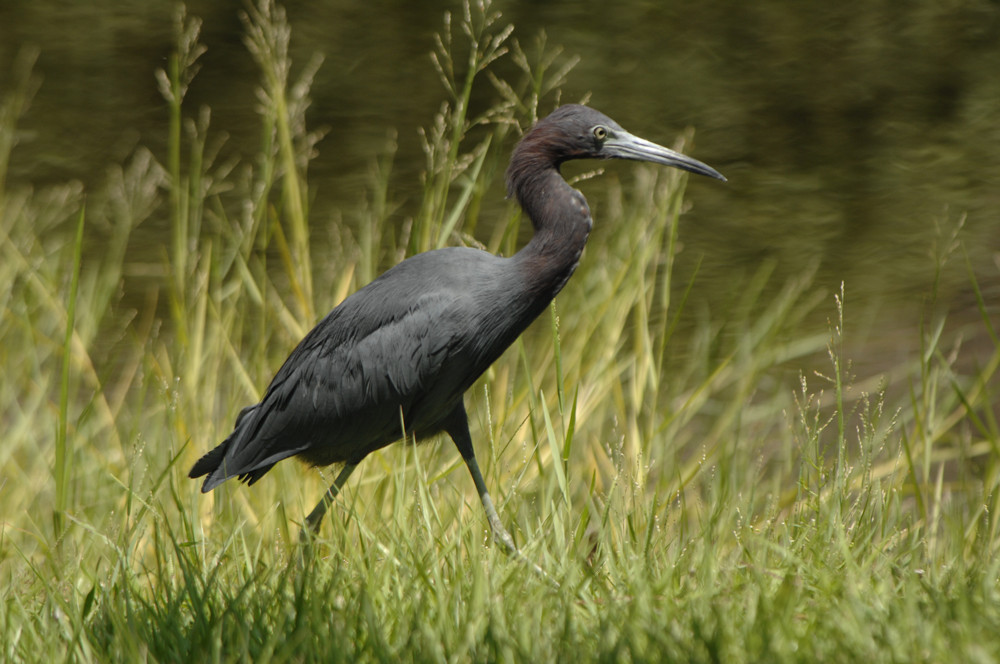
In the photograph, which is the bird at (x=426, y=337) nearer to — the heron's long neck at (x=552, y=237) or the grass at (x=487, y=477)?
the heron's long neck at (x=552, y=237)

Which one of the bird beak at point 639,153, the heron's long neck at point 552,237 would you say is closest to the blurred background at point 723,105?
the bird beak at point 639,153

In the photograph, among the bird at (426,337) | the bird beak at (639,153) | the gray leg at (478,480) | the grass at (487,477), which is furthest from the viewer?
the bird beak at (639,153)

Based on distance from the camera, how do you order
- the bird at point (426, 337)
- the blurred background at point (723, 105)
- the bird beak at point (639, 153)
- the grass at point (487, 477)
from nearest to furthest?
1. the grass at point (487, 477)
2. the bird at point (426, 337)
3. the bird beak at point (639, 153)
4. the blurred background at point (723, 105)

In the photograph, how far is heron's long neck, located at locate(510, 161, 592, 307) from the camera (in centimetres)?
303

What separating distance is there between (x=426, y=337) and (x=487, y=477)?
554 mm

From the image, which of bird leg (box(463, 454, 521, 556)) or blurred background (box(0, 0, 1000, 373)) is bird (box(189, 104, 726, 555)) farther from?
blurred background (box(0, 0, 1000, 373))

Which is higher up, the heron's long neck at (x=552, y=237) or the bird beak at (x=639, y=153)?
the bird beak at (x=639, y=153)

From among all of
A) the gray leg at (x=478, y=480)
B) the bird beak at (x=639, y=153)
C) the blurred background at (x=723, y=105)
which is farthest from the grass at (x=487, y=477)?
the bird beak at (x=639, y=153)

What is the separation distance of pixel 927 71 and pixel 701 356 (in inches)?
77.5

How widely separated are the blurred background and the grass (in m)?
0.16

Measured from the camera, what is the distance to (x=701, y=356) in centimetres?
407

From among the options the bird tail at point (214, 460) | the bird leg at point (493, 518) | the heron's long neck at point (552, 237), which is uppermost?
the heron's long neck at point (552, 237)

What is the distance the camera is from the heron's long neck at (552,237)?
9.93 feet

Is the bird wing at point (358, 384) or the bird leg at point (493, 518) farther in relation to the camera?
the bird wing at point (358, 384)
